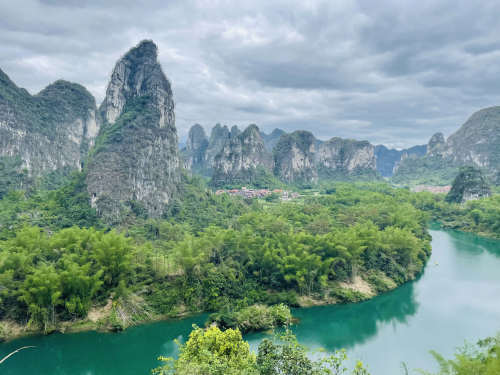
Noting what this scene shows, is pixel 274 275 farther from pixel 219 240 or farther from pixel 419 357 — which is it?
pixel 419 357

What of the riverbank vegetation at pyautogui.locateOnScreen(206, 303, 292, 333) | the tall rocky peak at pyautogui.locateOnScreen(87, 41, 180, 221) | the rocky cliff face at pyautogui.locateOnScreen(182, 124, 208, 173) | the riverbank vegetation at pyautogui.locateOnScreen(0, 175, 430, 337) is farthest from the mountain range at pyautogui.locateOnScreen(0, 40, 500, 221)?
the rocky cliff face at pyautogui.locateOnScreen(182, 124, 208, 173)

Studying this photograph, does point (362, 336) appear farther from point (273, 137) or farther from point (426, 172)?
point (273, 137)

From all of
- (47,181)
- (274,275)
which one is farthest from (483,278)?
(47,181)

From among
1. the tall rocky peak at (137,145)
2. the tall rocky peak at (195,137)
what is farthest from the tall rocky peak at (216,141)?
the tall rocky peak at (137,145)

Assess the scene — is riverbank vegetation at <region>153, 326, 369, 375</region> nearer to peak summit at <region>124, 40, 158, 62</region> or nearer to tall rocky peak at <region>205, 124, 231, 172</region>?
peak summit at <region>124, 40, 158, 62</region>

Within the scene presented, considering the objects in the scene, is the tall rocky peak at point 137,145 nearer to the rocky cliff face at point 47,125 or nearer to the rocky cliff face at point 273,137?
the rocky cliff face at point 47,125

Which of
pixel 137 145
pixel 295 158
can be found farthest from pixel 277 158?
pixel 137 145
